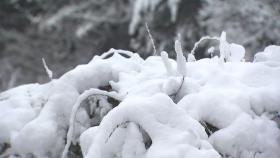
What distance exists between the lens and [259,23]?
762 cm

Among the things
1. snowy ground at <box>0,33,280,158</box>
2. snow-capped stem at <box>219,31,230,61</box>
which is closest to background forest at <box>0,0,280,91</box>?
snow-capped stem at <box>219,31,230,61</box>

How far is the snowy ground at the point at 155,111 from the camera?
5.67 ft

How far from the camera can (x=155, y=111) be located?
1.74m

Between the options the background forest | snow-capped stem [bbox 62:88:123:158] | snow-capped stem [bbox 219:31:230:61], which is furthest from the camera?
the background forest

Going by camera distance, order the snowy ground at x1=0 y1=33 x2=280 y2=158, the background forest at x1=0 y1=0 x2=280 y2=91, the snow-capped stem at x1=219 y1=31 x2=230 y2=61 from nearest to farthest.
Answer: the snowy ground at x1=0 y1=33 x2=280 y2=158 < the snow-capped stem at x1=219 y1=31 x2=230 y2=61 < the background forest at x1=0 y1=0 x2=280 y2=91

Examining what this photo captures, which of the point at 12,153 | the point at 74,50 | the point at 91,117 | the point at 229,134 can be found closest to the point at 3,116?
the point at 12,153

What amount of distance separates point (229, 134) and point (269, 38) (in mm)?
6050

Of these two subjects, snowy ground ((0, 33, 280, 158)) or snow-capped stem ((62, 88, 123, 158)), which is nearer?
snowy ground ((0, 33, 280, 158))

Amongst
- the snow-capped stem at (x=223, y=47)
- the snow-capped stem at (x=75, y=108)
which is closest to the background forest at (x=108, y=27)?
the snow-capped stem at (x=223, y=47)

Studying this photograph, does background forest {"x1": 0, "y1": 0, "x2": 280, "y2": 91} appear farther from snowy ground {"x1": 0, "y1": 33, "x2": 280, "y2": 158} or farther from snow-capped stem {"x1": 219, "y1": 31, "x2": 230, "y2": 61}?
snowy ground {"x1": 0, "y1": 33, "x2": 280, "y2": 158}

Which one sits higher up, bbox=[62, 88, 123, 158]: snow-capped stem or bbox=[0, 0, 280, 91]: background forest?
bbox=[62, 88, 123, 158]: snow-capped stem

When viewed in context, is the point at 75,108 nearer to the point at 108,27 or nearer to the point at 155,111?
the point at 155,111

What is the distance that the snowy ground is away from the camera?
173cm

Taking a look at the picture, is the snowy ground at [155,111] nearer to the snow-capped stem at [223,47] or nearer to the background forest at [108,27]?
the snow-capped stem at [223,47]
